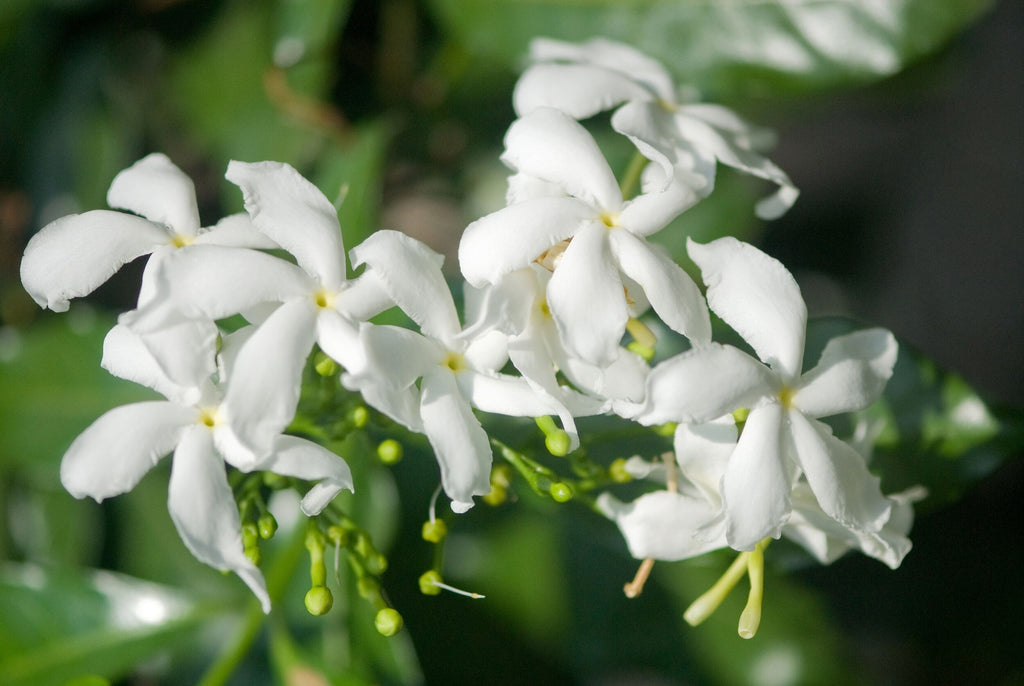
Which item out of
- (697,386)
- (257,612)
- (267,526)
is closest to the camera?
(697,386)

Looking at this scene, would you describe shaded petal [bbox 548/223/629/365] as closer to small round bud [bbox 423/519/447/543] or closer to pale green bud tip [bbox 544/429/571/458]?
pale green bud tip [bbox 544/429/571/458]

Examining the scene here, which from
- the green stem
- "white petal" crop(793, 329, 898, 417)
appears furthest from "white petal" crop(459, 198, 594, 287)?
the green stem

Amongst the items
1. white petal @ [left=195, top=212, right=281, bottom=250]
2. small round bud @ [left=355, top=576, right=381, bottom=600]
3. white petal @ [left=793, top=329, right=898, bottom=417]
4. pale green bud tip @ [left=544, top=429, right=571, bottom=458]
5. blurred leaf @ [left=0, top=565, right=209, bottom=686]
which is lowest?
blurred leaf @ [left=0, top=565, right=209, bottom=686]

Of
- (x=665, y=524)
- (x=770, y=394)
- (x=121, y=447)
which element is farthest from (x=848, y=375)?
(x=121, y=447)

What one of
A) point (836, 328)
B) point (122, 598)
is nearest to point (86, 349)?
point (122, 598)

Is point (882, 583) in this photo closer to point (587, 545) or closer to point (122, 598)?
point (587, 545)

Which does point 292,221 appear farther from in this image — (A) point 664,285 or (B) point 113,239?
(A) point 664,285
